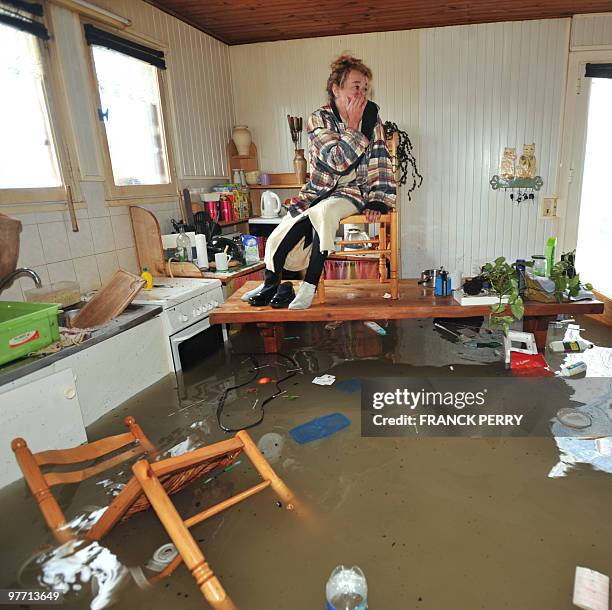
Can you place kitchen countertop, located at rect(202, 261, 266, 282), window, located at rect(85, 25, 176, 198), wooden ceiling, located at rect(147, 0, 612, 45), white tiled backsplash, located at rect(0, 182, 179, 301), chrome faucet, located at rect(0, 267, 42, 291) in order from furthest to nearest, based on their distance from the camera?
wooden ceiling, located at rect(147, 0, 612, 45) < kitchen countertop, located at rect(202, 261, 266, 282) < window, located at rect(85, 25, 176, 198) < white tiled backsplash, located at rect(0, 182, 179, 301) < chrome faucet, located at rect(0, 267, 42, 291)

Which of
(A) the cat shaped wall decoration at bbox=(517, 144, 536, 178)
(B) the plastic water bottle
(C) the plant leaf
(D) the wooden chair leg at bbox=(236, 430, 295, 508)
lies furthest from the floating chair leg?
(A) the cat shaped wall decoration at bbox=(517, 144, 536, 178)

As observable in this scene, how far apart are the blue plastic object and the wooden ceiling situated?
3319 mm

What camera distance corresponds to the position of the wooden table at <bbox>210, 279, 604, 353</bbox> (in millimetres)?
2818

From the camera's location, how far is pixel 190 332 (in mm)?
3195

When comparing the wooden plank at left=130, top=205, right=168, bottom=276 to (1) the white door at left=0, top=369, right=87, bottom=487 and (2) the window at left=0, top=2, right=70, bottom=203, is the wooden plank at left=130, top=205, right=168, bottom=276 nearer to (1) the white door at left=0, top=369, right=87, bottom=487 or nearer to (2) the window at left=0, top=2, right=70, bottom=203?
(2) the window at left=0, top=2, right=70, bottom=203

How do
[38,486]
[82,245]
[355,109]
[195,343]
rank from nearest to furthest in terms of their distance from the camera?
[38,486]
[355,109]
[82,245]
[195,343]

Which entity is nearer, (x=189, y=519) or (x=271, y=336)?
(x=189, y=519)

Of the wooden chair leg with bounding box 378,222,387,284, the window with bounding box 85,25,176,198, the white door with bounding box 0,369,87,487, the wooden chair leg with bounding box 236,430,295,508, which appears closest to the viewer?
the wooden chair leg with bounding box 236,430,295,508

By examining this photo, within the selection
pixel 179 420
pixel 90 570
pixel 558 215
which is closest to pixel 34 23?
pixel 179 420

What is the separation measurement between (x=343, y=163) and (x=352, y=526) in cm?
206

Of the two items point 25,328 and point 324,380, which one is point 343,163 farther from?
point 25,328

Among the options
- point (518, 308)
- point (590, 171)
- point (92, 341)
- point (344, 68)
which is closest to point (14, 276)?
point (92, 341)

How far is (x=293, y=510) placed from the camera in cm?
181

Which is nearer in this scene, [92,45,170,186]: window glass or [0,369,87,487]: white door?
[0,369,87,487]: white door
